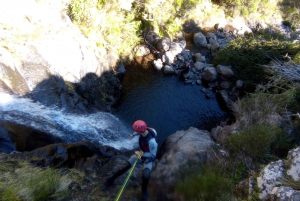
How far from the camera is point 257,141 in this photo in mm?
5836

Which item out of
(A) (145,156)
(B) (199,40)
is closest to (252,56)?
(B) (199,40)

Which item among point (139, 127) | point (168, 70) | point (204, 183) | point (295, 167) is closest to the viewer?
point (295, 167)

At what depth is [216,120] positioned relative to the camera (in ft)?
39.9

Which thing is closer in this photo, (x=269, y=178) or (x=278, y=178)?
(x=278, y=178)

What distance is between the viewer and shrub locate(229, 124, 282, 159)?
5801mm

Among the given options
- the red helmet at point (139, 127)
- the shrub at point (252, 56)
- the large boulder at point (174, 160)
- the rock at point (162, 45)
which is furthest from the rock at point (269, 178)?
the rock at point (162, 45)

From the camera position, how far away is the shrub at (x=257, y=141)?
580cm

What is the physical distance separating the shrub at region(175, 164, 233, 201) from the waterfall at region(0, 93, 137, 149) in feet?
11.6

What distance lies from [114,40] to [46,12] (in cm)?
375

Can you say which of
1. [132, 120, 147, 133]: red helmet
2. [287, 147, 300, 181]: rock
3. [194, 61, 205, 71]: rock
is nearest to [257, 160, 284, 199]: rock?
[287, 147, 300, 181]: rock

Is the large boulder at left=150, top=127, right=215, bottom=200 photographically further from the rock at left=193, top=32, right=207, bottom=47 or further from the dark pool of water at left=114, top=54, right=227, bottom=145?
the rock at left=193, top=32, right=207, bottom=47

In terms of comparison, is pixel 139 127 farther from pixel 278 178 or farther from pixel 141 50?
pixel 141 50

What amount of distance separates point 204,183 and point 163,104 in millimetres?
6913

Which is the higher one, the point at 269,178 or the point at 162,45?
the point at 162,45
